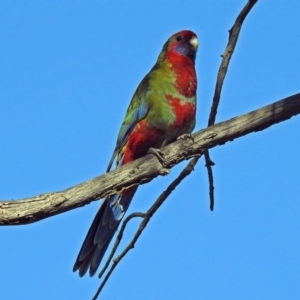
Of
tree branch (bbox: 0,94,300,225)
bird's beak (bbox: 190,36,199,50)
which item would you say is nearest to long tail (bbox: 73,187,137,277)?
tree branch (bbox: 0,94,300,225)

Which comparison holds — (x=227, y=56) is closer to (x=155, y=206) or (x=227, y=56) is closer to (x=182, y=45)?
(x=155, y=206)

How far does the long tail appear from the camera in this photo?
15.5ft

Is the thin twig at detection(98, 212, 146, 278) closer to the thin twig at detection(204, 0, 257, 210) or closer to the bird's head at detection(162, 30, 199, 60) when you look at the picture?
the thin twig at detection(204, 0, 257, 210)

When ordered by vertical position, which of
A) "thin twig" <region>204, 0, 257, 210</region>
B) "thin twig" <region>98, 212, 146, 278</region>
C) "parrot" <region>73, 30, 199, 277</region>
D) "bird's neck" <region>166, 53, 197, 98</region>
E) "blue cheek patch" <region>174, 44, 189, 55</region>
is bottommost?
"thin twig" <region>98, 212, 146, 278</region>

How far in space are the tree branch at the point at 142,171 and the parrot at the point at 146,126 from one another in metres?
1.11

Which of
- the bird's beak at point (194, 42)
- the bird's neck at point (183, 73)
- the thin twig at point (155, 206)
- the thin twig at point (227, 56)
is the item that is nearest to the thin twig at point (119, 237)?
the thin twig at point (155, 206)

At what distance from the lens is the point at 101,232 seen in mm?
4926

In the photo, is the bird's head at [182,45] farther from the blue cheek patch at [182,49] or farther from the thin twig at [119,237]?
the thin twig at [119,237]

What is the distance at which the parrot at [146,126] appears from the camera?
16.1ft

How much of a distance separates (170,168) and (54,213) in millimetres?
825

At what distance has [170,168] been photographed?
3.85 meters

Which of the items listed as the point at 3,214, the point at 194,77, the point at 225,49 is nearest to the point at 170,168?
the point at 225,49

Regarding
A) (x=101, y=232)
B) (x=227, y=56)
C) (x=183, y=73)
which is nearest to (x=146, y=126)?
(x=183, y=73)

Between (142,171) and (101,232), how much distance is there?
4.33 feet
